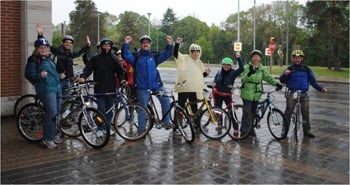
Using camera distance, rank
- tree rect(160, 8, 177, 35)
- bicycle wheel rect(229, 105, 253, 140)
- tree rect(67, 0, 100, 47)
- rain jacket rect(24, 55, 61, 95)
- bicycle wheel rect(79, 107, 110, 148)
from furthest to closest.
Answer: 1. tree rect(160, 8, 177, 35)
2. tree rect(67, 0, 100, 47)
3. bicycle wheel rect(229, 105, 253, 140)
4. bicycle wheel rect(79, 107, 110, 148)
5. rain jacket rect(24, 55, 61, 95)

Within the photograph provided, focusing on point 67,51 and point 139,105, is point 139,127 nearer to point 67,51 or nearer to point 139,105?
point 139,105

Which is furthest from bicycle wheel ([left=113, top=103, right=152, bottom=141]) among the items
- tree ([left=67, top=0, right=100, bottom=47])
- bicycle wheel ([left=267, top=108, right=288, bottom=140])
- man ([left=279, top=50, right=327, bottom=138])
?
tree ([left=67, top=0, right=100, bottom=47])

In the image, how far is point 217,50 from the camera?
269 ft

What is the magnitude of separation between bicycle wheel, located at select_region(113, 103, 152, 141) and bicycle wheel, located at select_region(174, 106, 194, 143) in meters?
0.53

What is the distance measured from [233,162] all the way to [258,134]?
7.97ft

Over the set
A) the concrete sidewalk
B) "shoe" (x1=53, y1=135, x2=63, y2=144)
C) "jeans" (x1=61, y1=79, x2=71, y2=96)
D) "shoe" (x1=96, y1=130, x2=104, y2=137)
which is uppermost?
"jeans" (x1=61, y1=79, x2=71, y2=96)

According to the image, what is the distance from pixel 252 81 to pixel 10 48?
577 centimetres

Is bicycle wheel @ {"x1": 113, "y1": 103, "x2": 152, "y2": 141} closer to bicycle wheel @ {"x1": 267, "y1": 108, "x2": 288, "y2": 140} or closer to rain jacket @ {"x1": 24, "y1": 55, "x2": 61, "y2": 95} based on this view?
rain jacket @ {"x1": 24, "y1": 55, "x2": 61, "y2": 95}

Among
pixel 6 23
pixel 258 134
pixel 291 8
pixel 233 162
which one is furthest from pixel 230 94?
pixel 291 8

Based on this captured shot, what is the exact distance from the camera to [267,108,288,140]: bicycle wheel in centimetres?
829

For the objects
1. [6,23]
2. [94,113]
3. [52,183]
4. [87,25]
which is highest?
[87,25]

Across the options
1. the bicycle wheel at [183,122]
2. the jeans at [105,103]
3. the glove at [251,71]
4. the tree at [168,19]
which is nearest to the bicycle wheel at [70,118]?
the jeans at [105,103]

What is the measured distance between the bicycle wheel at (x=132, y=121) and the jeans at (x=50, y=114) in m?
1.20

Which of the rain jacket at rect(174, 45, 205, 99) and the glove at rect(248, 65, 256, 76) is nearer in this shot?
the glove at rect(248, 65, 256, 76)
